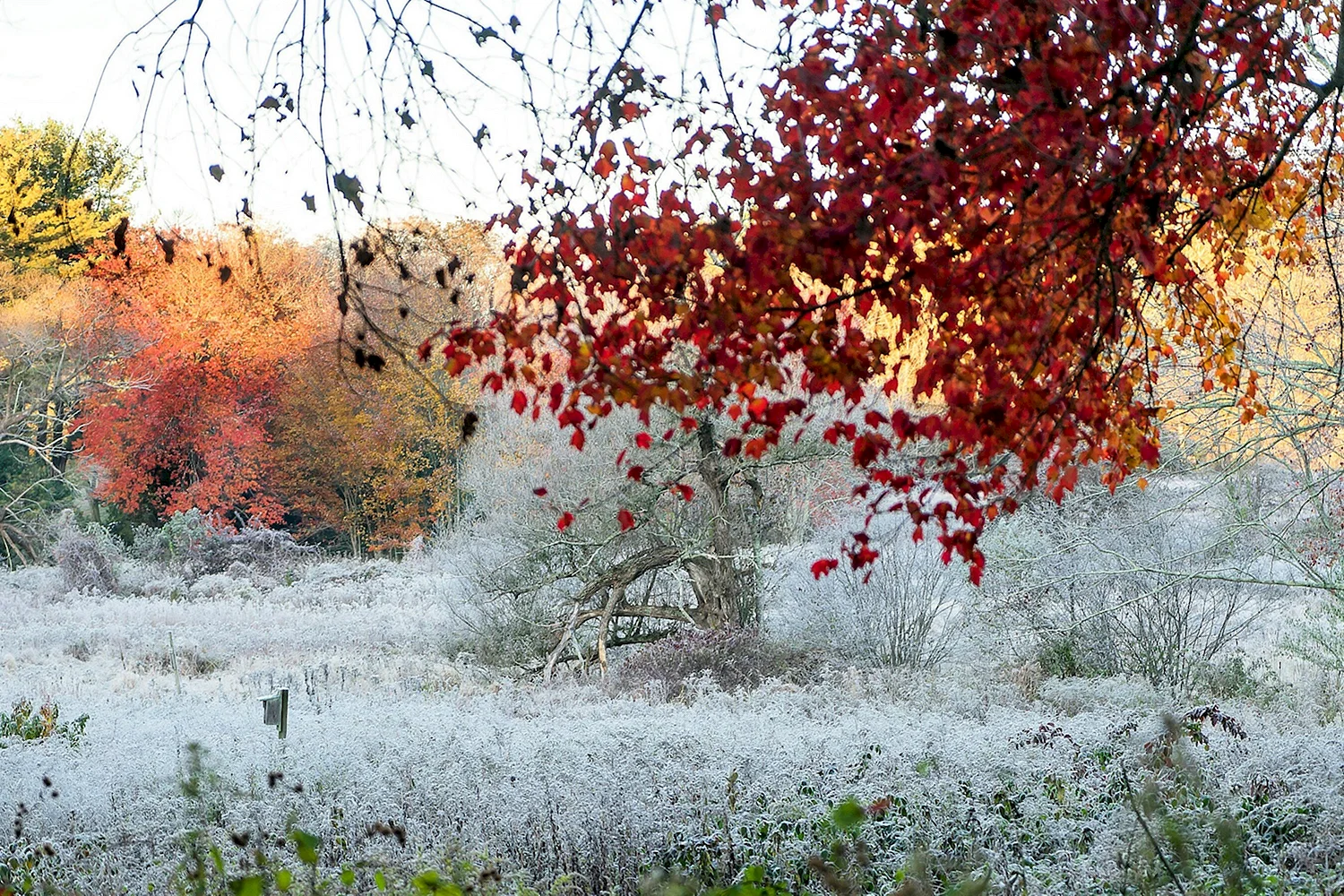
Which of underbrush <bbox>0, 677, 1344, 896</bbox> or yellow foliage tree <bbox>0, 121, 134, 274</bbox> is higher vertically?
yellow foliage tree <bbox>0, 121, 134, 274</bbox>

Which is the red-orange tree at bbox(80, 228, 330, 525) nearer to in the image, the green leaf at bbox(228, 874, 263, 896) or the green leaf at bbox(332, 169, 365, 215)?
the green leaf at bbox(332, 169, 365, 215)

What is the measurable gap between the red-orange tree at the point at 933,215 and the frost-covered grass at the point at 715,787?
124 cm

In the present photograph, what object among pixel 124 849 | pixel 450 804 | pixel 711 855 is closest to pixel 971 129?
pixel 711 855

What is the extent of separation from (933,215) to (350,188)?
1585mm

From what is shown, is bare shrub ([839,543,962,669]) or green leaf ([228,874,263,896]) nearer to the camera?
green leaf ([228,874,263,896])

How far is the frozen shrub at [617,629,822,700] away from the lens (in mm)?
10789

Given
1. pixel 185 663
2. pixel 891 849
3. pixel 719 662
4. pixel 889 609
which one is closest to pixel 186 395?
pixel 185 663

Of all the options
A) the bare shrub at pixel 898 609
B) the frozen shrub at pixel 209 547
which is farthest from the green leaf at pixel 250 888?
the frozen shrub at pixel 209 547

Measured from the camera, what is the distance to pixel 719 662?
11.1 meters

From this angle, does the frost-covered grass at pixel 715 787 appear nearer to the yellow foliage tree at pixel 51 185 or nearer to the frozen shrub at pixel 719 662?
the frozen shrub at pixel 719 662

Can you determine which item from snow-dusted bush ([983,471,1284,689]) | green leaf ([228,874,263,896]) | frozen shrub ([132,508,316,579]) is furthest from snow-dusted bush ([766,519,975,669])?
frozen shrub ([132,508,316,579])

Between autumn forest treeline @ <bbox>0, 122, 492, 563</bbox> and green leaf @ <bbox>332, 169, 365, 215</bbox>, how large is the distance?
19515mm

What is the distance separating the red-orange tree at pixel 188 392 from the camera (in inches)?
928

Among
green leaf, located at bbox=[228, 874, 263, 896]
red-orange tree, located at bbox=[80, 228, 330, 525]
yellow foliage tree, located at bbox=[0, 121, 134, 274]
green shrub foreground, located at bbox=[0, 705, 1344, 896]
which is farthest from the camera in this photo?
red-orange tree, located at bbox=[80, 228, 330, 525]
